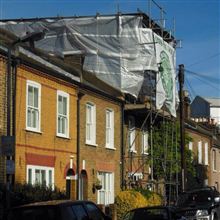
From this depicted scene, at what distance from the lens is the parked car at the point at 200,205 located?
77.1ft

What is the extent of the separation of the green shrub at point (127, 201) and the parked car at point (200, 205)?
9.08 feet

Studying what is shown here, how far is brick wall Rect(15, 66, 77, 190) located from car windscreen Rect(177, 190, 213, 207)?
500 centimetres

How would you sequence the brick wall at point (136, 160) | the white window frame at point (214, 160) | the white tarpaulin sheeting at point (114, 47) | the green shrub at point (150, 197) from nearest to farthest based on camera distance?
the green shrub at point (150, 197), the brick wall at point (136, 160), the white tarpaulin sheeting at point (114, 47), the white window frame at point (214, 160)

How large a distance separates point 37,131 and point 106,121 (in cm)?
732

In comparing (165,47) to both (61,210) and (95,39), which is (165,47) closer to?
(95,39)

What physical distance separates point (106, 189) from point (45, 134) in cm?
679

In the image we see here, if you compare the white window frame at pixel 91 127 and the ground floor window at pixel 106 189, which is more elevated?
the white window frame at pixel 91 127

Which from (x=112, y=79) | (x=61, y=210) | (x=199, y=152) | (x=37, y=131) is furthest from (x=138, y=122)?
(x=61, y=210)

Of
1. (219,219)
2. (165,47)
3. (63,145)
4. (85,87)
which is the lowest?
(219,219)

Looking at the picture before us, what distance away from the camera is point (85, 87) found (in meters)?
27.4

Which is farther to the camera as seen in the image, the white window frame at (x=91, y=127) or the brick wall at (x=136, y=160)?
the brick wall at (x=136, y=160)

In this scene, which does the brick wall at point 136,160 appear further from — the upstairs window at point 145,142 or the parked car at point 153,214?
the parked car at point 153,214

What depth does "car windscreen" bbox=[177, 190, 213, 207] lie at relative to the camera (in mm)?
25281

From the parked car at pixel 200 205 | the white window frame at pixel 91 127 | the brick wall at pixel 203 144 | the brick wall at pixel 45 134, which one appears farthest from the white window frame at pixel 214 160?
the brick wall at pixel 45 134
